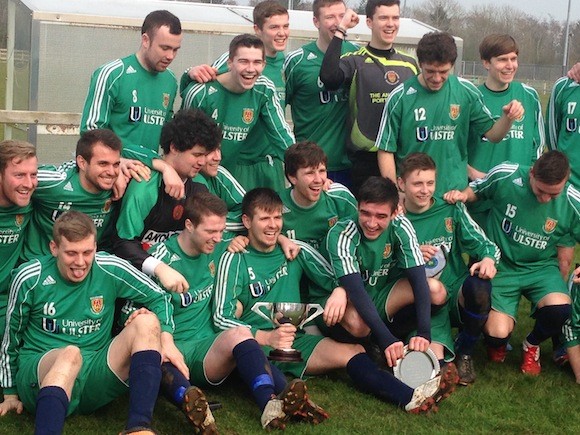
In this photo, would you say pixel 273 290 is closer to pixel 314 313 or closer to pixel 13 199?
pixel 314 313

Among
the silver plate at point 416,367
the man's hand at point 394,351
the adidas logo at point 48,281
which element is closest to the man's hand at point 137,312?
the adidas logo at point 48,281

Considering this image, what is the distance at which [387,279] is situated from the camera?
599cm

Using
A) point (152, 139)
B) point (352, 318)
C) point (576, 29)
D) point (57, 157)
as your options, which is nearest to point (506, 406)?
point (352, 318)

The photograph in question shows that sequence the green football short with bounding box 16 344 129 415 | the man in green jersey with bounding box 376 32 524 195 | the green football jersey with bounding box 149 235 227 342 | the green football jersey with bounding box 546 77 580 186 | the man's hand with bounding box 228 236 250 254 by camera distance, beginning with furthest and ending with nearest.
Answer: the green football jersey with bounding box 546 77 580 186
the man in green jersey with bounding box 376 32 524 195
the man's hand with bounding box 228 236 250 254
the green football jersey with bounding box 149 235 227 342
the green football short with bounding box 16 344 129 415

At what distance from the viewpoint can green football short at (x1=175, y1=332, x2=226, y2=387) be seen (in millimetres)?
5273

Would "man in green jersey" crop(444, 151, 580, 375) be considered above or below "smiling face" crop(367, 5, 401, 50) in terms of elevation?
below

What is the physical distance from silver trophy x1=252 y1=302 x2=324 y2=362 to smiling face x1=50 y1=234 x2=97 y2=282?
1.10 meters

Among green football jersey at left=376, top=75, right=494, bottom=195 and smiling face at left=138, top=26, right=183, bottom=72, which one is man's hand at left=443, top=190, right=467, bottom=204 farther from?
smiling face at left=138, top=26, right=183, bottom=72

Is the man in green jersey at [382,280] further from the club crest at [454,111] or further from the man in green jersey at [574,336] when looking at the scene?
the club crest at [454,111]

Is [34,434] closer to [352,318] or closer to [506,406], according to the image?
[352,318]

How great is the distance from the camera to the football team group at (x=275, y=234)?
191 inches

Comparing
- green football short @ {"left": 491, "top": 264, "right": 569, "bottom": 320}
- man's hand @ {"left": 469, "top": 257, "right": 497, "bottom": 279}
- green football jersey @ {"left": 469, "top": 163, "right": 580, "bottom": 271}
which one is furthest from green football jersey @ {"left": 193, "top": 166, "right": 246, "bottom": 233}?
green football short @ {"left": 491, "top": 264, "right": 569, "bottom": 320}

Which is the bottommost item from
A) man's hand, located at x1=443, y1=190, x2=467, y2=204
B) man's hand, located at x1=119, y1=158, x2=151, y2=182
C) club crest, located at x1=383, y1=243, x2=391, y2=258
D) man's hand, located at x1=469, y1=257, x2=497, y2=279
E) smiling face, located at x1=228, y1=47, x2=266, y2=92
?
man's hand, located at x1=469, y1=257, x2=497, y2=279

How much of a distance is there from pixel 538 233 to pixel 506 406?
1233 mm
